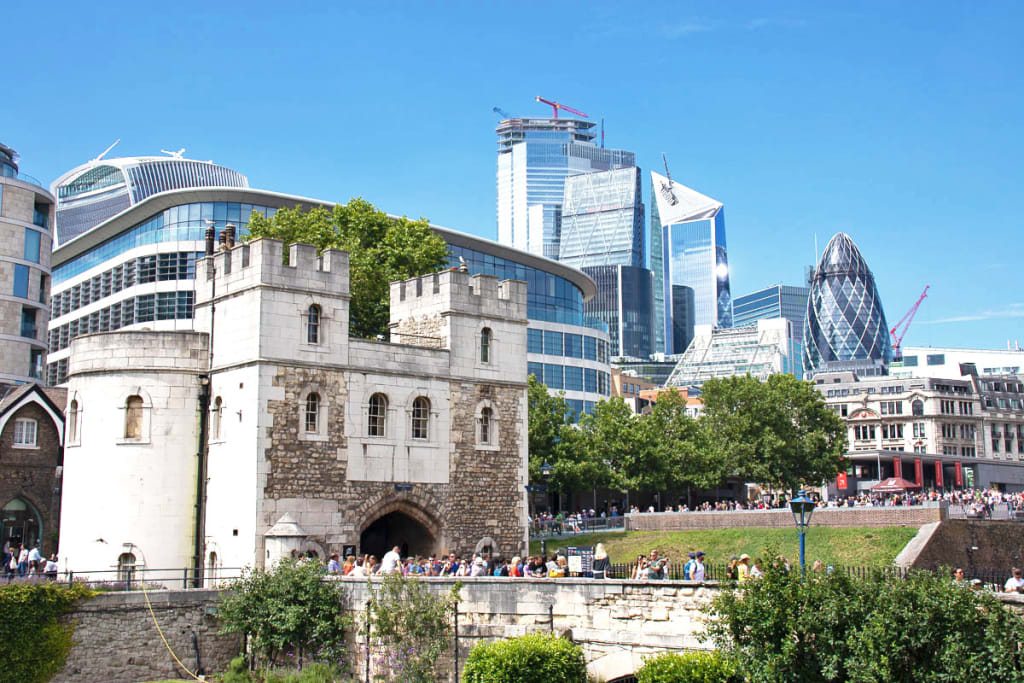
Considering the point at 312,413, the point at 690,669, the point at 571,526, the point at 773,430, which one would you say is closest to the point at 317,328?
the point at 312,413

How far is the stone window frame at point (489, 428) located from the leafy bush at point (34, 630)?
15221 millimetres

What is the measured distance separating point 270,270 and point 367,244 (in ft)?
53.4

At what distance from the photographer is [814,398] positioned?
83.6 metres

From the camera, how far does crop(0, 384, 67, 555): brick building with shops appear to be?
47656 millimetres

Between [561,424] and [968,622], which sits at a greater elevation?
[561,424]

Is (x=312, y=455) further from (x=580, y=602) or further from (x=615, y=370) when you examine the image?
(x=615, y=370)

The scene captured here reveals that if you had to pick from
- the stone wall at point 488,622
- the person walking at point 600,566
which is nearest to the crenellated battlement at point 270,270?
the stone wall at point 488,622

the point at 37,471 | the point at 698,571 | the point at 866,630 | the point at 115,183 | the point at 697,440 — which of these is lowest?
the point at 866,630

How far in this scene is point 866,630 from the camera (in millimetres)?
21234

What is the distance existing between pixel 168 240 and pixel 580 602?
6136cm

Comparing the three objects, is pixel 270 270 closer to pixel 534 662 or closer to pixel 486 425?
pixel 486 425

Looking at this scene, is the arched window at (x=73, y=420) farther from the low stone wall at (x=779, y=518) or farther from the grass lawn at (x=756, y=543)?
the low stone wall at (x=779, y=518)

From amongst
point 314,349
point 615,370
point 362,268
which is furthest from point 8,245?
point 615,370

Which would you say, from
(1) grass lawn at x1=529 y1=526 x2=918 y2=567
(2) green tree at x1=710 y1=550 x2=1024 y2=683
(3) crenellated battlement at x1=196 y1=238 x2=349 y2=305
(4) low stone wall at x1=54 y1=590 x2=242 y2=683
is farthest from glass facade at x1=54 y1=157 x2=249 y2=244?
(2) green tree at x1=710 y1=550 x2=1024 y2=683
